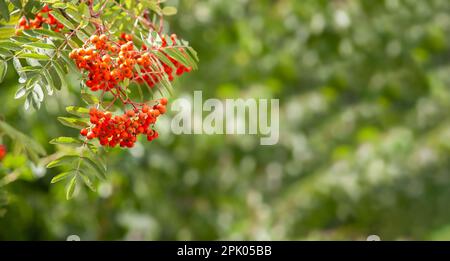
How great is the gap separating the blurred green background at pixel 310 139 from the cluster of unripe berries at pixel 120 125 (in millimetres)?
1938

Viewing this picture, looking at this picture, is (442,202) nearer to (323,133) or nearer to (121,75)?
(323,133)

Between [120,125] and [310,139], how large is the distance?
2997 mm

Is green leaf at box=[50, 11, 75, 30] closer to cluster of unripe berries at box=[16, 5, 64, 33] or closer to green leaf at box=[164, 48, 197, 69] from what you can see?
cluster of unripe berries at box=[16, 5, 64, 33]

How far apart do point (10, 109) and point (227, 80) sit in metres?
1.32

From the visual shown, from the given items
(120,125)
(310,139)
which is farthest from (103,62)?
(310,139)

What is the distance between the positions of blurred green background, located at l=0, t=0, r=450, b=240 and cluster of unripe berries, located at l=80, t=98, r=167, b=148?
76.3 inches

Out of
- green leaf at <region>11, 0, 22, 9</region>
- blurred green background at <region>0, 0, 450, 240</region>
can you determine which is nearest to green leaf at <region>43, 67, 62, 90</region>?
green leaf at <region>11, 0, 22, 9</region>

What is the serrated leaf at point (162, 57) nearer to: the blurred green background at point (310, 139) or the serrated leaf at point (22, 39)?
the serrated leaf at point (22, 39)

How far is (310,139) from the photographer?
4062 mm

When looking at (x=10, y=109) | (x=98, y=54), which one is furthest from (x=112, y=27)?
(x=10, y=109)

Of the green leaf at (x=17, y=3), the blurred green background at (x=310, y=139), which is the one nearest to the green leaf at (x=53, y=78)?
the green leaf at (x=17, y=3)

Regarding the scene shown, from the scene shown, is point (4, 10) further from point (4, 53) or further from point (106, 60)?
point (106, 60)

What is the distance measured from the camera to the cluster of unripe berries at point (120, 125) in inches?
44.5

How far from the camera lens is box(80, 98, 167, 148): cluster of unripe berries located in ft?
A: 3.71
